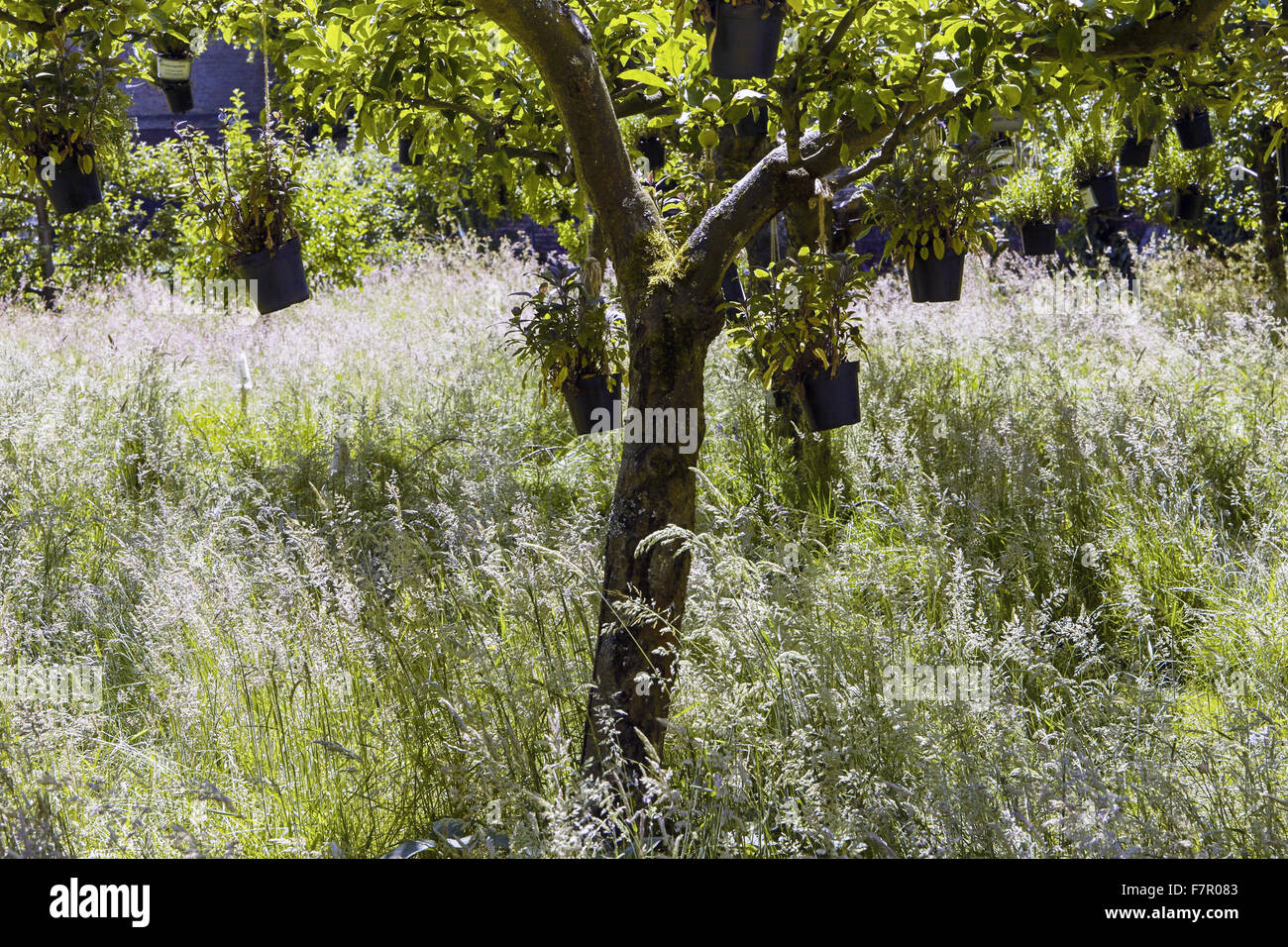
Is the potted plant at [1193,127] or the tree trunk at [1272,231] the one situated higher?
the potted plant at [1193,127]

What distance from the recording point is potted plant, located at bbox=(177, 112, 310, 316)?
4117mm

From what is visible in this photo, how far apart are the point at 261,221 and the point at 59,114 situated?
78 cm

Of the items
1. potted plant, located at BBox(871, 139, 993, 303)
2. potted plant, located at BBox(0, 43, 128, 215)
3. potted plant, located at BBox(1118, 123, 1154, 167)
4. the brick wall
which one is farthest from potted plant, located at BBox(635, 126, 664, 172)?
the brick wall

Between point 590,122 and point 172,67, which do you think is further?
point 172,67

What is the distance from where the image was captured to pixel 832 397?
380 cm

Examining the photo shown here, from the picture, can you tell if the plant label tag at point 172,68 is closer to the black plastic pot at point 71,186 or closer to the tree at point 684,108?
the black plastic pot at point 71,186

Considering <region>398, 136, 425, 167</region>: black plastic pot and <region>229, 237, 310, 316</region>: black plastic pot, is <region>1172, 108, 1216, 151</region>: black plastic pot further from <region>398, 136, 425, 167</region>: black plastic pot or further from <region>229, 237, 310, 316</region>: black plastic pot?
<region>229, 237, 310, 316</region>: black plastic pot

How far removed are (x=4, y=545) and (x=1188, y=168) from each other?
847 cm

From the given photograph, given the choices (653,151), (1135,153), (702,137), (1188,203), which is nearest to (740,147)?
(653,151)

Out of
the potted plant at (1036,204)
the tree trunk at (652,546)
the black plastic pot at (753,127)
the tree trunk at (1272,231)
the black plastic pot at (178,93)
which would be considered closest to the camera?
the tree trunk at (652,546)

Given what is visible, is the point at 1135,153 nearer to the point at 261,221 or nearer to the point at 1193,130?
the point at 1193,130

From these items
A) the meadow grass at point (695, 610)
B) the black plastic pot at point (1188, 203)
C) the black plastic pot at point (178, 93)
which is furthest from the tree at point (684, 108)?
the black plastic pot at point (1188, 203)

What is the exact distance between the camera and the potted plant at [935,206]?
4.06 metres

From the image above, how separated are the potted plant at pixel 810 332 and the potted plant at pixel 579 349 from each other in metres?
0.56
